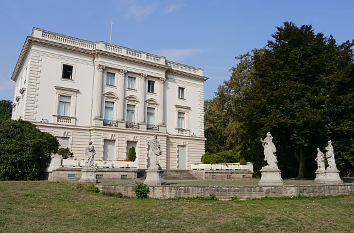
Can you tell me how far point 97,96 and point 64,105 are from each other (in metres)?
3.31

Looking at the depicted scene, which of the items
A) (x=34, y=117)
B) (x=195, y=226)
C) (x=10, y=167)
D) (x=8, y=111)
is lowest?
(x=195, y=226)

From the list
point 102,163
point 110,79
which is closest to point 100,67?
point 110,79

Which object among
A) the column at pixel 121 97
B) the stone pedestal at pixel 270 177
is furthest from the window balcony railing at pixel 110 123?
the stone pedestal at pixel 270 177

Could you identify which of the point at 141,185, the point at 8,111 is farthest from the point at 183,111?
the point at 8,111

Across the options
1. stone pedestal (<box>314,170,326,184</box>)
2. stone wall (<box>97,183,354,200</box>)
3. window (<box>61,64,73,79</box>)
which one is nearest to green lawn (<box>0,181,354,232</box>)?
stone wall (<box>97,183,354,200</box>)

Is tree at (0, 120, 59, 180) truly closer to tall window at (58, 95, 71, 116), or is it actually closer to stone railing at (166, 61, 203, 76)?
tall window at (58, 95, 71, 116)

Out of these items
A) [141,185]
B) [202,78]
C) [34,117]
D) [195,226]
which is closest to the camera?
[195,226]

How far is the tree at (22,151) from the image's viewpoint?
2142 cm

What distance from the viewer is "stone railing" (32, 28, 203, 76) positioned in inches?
1152

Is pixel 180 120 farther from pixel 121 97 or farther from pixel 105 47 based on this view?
pixel 105 47

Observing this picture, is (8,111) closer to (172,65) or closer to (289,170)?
(172,65)

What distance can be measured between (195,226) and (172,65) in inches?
1206

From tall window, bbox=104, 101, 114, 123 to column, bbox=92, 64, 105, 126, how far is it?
950 millimetres

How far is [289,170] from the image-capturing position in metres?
32.8
